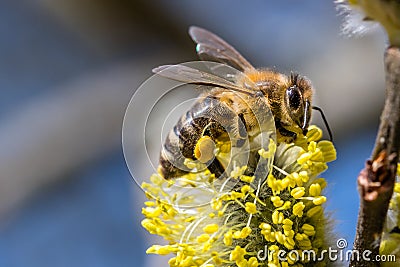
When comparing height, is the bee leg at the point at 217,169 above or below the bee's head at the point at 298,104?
below

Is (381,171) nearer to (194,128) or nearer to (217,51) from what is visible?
(194,128)

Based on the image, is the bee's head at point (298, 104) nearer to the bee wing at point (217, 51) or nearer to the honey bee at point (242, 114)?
the honey bee at point (242, 114)

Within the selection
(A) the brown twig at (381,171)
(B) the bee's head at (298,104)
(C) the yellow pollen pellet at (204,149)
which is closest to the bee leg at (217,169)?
(C) the yellow pollen pellet at (204,149)

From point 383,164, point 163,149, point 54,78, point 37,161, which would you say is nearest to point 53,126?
point 37,161

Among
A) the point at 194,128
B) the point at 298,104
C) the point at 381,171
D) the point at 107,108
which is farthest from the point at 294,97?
the point at 107,108

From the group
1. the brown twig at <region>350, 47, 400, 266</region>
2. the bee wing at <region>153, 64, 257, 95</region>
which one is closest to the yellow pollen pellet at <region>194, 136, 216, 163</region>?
the bee wing at <region>153, 64, 257, 95</region>

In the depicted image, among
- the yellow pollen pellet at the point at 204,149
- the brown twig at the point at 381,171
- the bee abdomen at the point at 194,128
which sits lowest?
the brown twig at the point at 381,171

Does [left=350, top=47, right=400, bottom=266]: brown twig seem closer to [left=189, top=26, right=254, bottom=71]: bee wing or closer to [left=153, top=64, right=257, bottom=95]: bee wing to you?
[left=153, top=64, right=257, bottom=95]: bee wing
